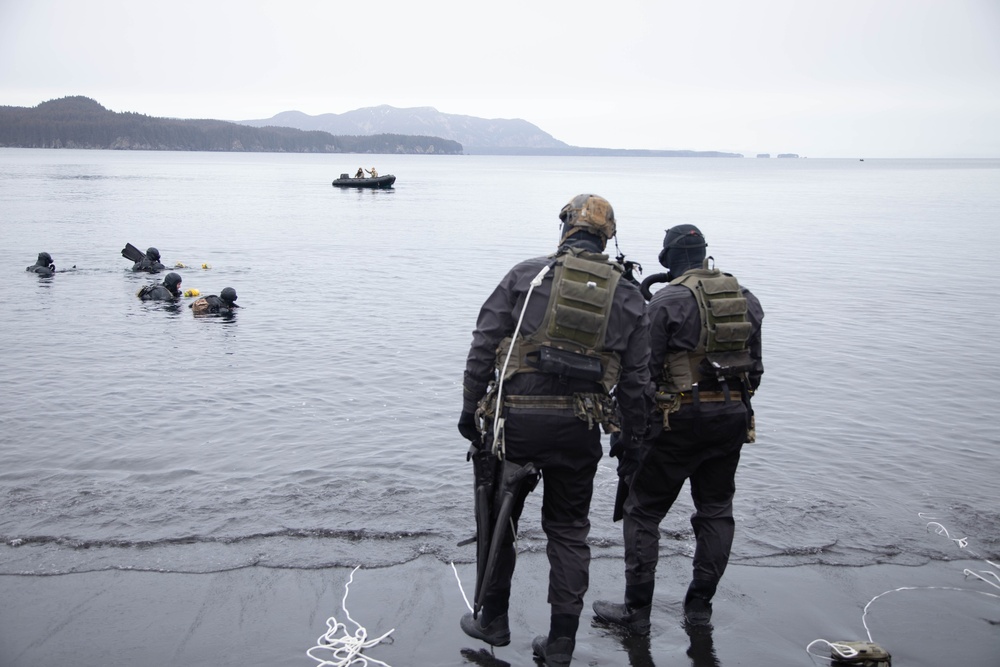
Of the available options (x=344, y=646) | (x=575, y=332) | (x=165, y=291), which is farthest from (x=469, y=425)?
(x=165, y=291)

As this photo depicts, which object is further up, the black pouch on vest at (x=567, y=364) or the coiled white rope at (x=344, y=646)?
the black pouch on vest at (x=567, y=364)

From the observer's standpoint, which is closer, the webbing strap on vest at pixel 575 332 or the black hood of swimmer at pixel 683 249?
the webbing strap on vest at pixel 575 332

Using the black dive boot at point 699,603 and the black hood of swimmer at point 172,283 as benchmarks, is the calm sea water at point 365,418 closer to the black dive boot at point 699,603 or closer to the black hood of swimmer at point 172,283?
the black hood of swimmer at point 172,283

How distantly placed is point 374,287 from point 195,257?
8.99 metres

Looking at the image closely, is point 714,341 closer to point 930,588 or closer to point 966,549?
point 930,588

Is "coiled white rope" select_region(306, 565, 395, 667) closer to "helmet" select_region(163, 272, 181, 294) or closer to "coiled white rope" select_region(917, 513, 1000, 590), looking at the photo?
"coiled white rope" select_region(917, 513, 1000, 590)

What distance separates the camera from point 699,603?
5.02 m

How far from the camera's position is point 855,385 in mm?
11469

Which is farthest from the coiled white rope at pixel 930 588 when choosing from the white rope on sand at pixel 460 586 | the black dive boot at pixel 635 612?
the white rope on sand at pixel 460 586

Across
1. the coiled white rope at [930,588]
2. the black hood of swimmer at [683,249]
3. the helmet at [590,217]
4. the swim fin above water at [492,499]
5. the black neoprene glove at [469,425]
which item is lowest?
the coiled white rope at [930,588]

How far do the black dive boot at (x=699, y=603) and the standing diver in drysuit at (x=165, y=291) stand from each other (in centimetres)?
1506

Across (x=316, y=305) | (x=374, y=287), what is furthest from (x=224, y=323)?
(x=374, y=287)

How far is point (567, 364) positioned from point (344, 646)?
1.99 meters

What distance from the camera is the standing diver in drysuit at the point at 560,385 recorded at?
4.38m
